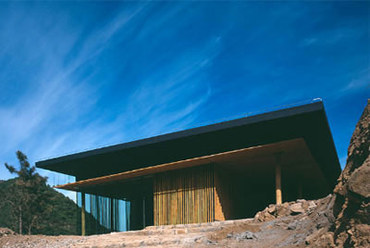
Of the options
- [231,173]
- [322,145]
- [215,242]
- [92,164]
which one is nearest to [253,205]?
[231,173]

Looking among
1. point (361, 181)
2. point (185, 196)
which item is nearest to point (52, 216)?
point (185, 196)

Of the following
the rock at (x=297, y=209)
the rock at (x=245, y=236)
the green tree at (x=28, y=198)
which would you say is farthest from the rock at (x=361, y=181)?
the green tree at (x=28, y=198)

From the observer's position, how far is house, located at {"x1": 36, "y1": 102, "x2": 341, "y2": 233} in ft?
59.7

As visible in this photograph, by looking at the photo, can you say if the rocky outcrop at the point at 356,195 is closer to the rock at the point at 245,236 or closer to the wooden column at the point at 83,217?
the rock at the point at 245,236

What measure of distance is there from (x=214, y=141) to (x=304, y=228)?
11.0 metres

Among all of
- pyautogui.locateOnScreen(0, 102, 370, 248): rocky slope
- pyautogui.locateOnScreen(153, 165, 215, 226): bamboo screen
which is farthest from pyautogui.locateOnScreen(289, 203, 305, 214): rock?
pyautogui.locateOnScreen(153, 165, 215, 226): bamboo screen

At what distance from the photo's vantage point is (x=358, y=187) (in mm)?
6078

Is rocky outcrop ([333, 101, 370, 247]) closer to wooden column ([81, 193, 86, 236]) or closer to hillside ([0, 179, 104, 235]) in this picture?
wooden column ([81, 193, 86, 236])

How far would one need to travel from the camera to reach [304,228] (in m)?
9.61

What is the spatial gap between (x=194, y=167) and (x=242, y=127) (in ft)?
10.4

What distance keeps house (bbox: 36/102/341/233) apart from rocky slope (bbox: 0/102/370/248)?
3904 mm

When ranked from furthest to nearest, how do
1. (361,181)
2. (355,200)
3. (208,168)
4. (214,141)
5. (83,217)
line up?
(83,217), (214,141), (208,168), (355,200), (361,181)

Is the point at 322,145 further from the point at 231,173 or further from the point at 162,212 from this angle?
the point at 162,212

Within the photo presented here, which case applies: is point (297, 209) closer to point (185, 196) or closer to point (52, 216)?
point (185, 196)
